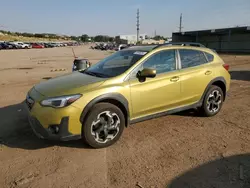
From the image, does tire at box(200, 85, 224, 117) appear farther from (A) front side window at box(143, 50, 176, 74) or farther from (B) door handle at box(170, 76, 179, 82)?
(A) front side window at box(143, 50, 176, 74)

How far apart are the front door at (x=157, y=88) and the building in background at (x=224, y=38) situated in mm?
37835

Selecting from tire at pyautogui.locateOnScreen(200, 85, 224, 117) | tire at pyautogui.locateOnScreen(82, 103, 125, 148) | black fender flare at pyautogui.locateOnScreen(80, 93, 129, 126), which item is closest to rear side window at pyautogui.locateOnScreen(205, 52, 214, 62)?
tire at pyautogui.locateOnScreen(200, 85, 224, 117)

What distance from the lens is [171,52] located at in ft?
15.0

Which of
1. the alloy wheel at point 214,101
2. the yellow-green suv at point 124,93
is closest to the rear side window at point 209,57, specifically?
the yellow-green suv at point 124,93

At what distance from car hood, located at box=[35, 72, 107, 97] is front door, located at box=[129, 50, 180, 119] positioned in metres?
0.66

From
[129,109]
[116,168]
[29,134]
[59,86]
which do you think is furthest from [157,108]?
[29,134]

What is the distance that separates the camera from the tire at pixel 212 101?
504 cm

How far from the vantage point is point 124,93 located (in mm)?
3820

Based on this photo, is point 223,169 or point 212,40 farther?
point 212,40

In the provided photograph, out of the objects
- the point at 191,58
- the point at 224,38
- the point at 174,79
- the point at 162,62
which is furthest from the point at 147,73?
the point at 224,38

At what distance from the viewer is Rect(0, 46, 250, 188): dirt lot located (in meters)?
2.90

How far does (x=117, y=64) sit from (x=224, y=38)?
48517 mm

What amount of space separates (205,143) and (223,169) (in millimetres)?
810

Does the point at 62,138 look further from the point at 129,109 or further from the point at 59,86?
the point at 129,109
